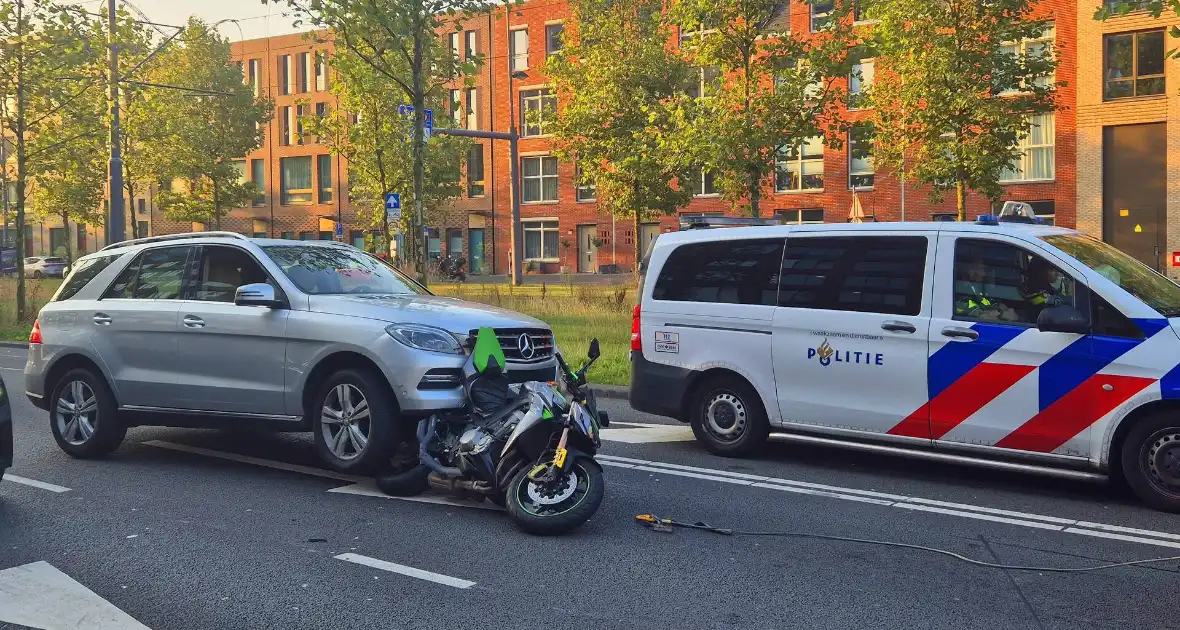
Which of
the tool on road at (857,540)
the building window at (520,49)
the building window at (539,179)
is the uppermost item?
the building window at (520,49)

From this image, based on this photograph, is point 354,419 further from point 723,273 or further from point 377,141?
point 377,141

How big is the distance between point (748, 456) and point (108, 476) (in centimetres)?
479

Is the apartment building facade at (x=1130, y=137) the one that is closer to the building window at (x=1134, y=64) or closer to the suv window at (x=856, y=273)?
the building window at (x=1134, y=64)

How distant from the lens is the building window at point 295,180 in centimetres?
6272

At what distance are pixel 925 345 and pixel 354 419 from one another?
391 cm

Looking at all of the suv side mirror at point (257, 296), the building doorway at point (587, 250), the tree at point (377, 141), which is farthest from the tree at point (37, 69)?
the building doorway at point (587, 250)

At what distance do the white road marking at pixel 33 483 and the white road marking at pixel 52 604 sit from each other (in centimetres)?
202

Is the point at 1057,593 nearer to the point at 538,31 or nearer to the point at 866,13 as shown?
the point at 866,13

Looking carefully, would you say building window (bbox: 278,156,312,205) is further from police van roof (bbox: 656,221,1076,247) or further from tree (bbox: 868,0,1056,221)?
police van roof (bbox: 656,221,1076,247)

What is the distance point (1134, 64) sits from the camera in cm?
3581

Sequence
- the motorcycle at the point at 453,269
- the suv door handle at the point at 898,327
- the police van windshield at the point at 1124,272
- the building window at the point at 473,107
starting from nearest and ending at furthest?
the police van windshield at the point at 1124,272 → the suv door handle at the point at 898,327 → the motorcycle at the point at 453,269 → the building window at the point at 473,107

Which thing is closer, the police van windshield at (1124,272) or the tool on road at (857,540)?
the tool on road at (857,540)

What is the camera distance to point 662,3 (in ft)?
106

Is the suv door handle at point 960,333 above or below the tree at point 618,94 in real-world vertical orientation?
below
